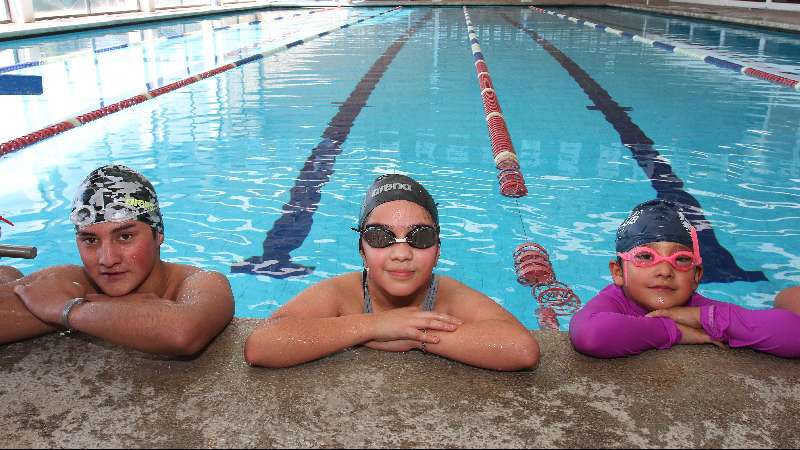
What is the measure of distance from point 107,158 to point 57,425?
4.38 m

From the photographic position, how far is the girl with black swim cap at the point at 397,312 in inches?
61.3

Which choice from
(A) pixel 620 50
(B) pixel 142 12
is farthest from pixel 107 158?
(B) pixel 142 12

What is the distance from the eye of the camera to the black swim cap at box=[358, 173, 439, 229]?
170 centimetres

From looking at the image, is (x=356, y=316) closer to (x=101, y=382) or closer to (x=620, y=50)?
(x=101, y=382)

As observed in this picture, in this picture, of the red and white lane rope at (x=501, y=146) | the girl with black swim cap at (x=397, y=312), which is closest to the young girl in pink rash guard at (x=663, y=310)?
the girl with black swim cap at (x=397, y=312)

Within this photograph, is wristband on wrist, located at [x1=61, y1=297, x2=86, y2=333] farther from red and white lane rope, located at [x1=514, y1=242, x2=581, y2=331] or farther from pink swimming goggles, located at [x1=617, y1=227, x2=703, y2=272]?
red and white lane rope, located at [x1=514, y1=242, x2=581, y2=331]

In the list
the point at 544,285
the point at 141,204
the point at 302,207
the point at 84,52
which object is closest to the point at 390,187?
the point at 141,204

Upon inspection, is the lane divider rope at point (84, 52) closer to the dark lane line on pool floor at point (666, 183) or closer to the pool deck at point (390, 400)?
the dark lane line on pool floor at point (666, 183)

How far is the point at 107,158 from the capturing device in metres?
5.34

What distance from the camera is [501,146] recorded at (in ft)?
17.8

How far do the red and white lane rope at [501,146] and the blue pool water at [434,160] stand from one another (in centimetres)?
9

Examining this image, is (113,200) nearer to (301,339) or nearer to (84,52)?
(301,339)

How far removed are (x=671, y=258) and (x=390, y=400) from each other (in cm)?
83

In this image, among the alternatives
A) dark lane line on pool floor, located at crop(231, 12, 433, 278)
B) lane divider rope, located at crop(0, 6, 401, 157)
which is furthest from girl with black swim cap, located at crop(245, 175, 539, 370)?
lane divider rope, located at crop(0, 6, 401, 157)
